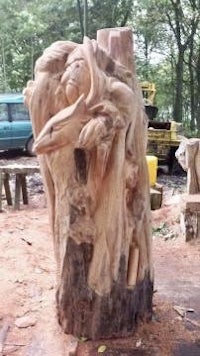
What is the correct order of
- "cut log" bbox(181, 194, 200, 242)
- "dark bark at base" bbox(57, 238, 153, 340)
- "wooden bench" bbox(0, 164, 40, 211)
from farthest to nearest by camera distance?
"wooden bench" bbox(0, 164, 40, 211)
"cut log" bbox(181, 194, 200, 242)
"dark bark at base" bbox(57, 238, 153, 340)

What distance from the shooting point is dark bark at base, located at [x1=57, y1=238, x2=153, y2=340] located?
2.83 meters

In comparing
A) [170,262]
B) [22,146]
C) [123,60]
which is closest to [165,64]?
[22,146]

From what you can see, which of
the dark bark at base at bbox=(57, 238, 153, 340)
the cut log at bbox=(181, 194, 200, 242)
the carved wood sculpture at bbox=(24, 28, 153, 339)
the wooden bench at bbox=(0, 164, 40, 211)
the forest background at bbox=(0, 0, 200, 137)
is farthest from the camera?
the forest background at bbox=(0, 0, 200, 137)

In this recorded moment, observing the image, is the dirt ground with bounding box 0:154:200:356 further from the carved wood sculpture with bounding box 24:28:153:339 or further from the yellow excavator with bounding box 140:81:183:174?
the yellow excavator with bounding box 140:81:183:174

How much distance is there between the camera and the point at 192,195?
5.48m

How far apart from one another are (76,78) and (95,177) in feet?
1.90

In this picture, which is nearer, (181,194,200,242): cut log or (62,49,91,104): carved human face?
(62,49,91,104): carved human face

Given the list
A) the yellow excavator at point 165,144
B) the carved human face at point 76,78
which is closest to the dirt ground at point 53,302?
the carved human face at point 76,78

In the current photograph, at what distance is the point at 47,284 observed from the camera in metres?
3.73

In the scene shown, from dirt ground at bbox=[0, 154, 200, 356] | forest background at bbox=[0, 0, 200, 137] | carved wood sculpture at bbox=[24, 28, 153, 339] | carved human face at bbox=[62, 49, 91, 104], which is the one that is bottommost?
dirt ground at bbox=[0, 154, 200, 356]

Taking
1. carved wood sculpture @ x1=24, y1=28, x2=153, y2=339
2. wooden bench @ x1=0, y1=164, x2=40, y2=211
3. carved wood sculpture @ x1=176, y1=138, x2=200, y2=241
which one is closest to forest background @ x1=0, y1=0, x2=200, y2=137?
wooden bench @ x1=0, y1=164, x2=40, y2=211

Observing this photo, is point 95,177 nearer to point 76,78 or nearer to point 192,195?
point 76,78

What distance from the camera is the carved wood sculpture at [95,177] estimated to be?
254cm

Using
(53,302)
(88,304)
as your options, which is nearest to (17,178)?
(53,302)
